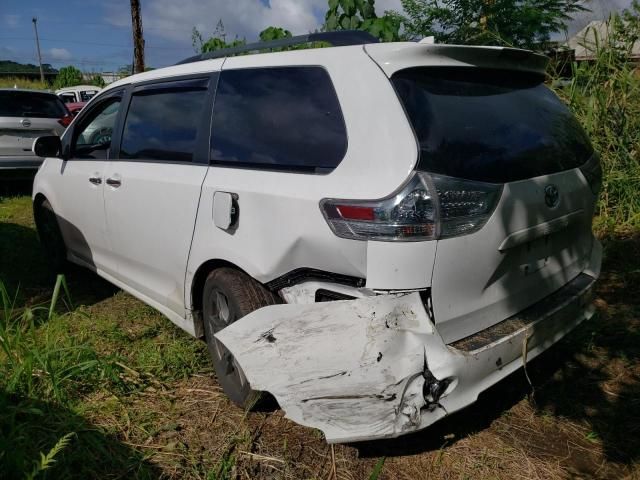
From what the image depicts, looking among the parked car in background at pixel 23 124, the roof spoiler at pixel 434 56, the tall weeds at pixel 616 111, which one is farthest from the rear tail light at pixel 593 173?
the parked car in background at pixel 23 124

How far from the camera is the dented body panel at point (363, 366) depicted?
188 cm

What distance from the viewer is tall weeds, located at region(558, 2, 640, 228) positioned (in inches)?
200

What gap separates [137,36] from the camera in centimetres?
1223

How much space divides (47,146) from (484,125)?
3412 mm

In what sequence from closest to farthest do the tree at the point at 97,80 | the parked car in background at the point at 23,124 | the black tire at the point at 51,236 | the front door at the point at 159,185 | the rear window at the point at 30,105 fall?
1. the front door at the point at 159,185
2. the black tire at the point at 51,236
3. the parked car in background at the point at 23,124
4. the rear window at the point at 30,105
5. the tree at the point at 97,80

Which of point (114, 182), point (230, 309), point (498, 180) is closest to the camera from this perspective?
point (498, 180)

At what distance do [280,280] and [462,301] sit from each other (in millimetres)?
765

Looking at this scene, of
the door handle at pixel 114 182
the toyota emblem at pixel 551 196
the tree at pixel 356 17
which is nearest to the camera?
the toyota emblem at pixel 551 196

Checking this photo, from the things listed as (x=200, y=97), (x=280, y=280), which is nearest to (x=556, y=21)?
(x=200, y=97)

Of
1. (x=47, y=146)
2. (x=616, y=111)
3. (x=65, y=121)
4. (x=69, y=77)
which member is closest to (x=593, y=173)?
(x=616, y=111)

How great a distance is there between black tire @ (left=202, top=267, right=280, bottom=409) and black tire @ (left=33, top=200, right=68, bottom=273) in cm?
229

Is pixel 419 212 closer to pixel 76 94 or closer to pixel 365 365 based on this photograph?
pixel 365 365

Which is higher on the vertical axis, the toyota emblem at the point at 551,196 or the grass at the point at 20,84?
the grass at the point at 20,84

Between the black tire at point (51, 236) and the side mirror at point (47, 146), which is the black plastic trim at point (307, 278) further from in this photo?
the black tire at point (51, 236)
